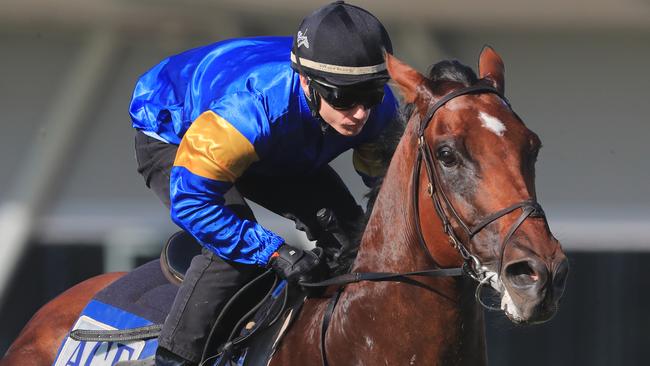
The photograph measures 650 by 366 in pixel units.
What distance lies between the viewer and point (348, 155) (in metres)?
6.23

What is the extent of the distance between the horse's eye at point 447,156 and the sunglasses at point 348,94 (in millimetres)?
375

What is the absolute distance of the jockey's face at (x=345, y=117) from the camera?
278 centimetres

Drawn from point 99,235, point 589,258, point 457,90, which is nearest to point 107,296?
point 457,90

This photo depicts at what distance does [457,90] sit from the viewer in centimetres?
252

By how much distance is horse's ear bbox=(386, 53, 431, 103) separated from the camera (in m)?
2.58

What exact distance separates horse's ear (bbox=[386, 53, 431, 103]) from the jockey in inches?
4.4

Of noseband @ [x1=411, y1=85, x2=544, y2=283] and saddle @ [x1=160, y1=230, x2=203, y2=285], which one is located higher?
noseband @ [x1=411, y1=85, x2=544, y2=283]

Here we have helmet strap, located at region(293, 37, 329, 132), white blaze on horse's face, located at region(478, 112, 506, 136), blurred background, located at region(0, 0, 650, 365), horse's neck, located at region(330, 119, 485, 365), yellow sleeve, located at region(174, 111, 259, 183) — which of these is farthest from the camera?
blurred background, located at region(0, 0, 650, 365)

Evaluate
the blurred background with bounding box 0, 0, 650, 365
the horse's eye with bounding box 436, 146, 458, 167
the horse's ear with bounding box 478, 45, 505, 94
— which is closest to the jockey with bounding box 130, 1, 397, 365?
the horse's ear with bounding box 478, 45, 505, 94

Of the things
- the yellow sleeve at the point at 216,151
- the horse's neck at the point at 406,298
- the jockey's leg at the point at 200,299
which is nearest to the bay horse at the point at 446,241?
the horse's neck at the point at 406,298

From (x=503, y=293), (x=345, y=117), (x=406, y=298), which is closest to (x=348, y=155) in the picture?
(x=345, y=117)

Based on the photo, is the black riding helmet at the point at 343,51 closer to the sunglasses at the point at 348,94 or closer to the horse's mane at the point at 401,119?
the sunglasses at the point at 348,94

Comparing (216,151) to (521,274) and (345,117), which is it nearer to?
(345,117)

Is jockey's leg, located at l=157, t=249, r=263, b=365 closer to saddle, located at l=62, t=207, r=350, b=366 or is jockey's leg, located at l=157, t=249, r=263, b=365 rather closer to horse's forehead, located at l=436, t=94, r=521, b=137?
saddle, located at l=62, t=207, r=350, b=366
